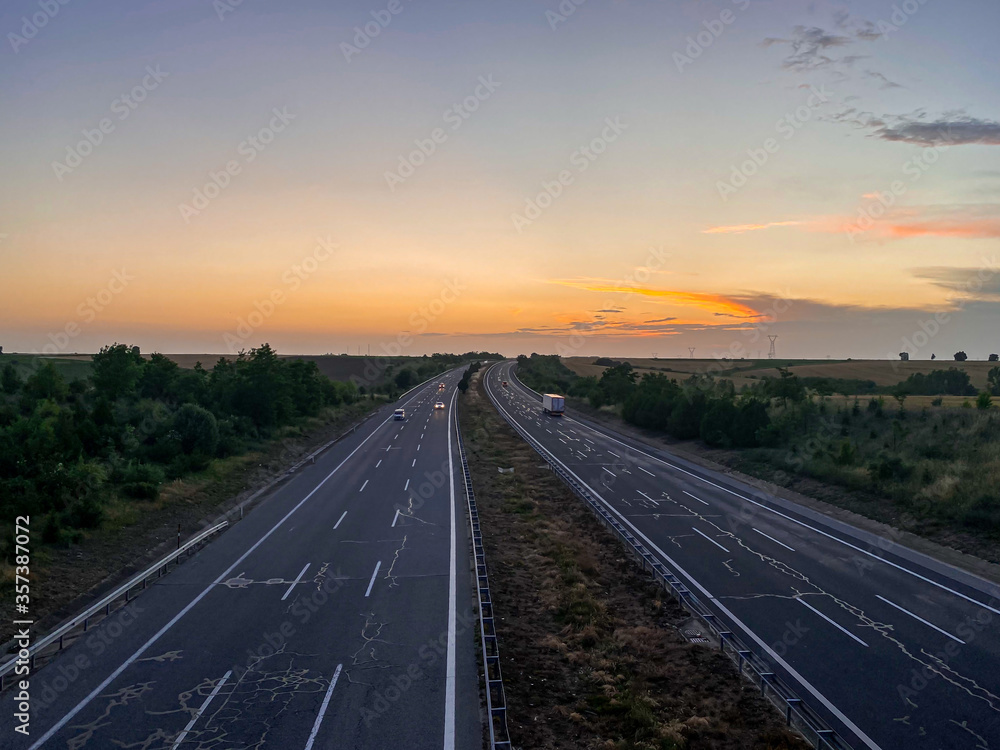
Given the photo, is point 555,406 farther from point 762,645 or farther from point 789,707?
point 789,707

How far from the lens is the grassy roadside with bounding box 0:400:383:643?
53.2 ft

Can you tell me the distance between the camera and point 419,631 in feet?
47.5

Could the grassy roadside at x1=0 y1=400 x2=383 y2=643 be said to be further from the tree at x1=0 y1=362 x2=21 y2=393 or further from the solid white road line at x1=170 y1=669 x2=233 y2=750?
the tree at x1=0 y1=362 x2=21 y2=393

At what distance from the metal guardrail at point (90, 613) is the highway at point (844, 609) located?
1516 centimetres

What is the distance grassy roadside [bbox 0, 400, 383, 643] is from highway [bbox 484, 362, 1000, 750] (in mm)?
16782

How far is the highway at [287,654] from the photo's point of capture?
1053 centimetres

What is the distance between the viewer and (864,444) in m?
36.8

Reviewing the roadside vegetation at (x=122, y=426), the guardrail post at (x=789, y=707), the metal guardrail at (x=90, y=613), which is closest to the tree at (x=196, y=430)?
the roadside vegetation at (x=122, y=426)

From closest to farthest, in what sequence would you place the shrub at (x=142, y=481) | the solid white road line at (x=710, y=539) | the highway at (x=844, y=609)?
the highway at (x=844, y=609), the solid white road line at (x=710, y=539), the shrub at (x=142, y=481)

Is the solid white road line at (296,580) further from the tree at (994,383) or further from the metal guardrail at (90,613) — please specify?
the tree at (994,383)

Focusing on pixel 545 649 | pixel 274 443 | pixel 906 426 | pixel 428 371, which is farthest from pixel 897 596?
pixel 428 371

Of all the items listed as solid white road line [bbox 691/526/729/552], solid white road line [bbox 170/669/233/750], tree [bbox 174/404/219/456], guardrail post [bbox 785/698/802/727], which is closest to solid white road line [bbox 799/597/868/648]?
guardrail post [bbox 785/698/802/727]

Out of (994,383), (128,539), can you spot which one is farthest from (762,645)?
(994,383)

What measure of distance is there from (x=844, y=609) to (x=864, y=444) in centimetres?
2423
